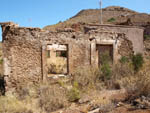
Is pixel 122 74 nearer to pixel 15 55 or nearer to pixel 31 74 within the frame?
pixel 31 74

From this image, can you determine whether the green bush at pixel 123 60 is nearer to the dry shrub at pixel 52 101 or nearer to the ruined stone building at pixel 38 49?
the ruined stone building at pixel 38 49

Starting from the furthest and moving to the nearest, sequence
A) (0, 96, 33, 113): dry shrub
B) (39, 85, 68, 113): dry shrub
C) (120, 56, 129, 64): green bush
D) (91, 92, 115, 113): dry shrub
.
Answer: (120, 56, 129, 64): green bush
(39, 85, 68, 113): dry shrub
(0, 96, 33, 113): dry shrub
(91, 92, 115, 113): dry shrub

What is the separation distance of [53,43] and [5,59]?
2.21 metres

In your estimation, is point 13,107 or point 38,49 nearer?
point 13,107

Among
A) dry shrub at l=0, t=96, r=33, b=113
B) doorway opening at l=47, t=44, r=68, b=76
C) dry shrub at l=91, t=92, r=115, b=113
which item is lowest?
dry shrub at l=0, t=96, r=33, b=113

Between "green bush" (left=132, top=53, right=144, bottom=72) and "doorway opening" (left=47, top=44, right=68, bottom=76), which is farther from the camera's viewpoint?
"green bush" (left=132, top=53, right=144, bottom=72)

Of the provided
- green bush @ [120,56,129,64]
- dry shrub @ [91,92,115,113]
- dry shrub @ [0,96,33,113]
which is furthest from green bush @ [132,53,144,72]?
dry shrub @ [0,96,33,113]

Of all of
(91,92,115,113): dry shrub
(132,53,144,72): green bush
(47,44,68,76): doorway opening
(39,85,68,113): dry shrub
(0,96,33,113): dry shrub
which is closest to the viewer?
(91,92,115,113): dry shrub

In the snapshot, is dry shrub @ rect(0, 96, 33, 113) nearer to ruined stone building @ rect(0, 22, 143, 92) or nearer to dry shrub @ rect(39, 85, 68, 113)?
dry shrub @ rect(39, 85, 68, 113)

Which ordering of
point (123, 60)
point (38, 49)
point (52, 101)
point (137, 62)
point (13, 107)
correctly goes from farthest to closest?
point (123, 60) → point (137, 62) → point (38, 49) → point (52, 101) → point (13, 107)

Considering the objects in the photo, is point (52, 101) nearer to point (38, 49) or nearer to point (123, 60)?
point (38, 49)

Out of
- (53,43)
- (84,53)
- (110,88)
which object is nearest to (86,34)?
(84,53)

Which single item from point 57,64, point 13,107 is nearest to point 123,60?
point 57,64

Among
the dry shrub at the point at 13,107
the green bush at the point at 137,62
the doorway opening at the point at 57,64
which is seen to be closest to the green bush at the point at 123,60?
the green bush at the point at 137,62
